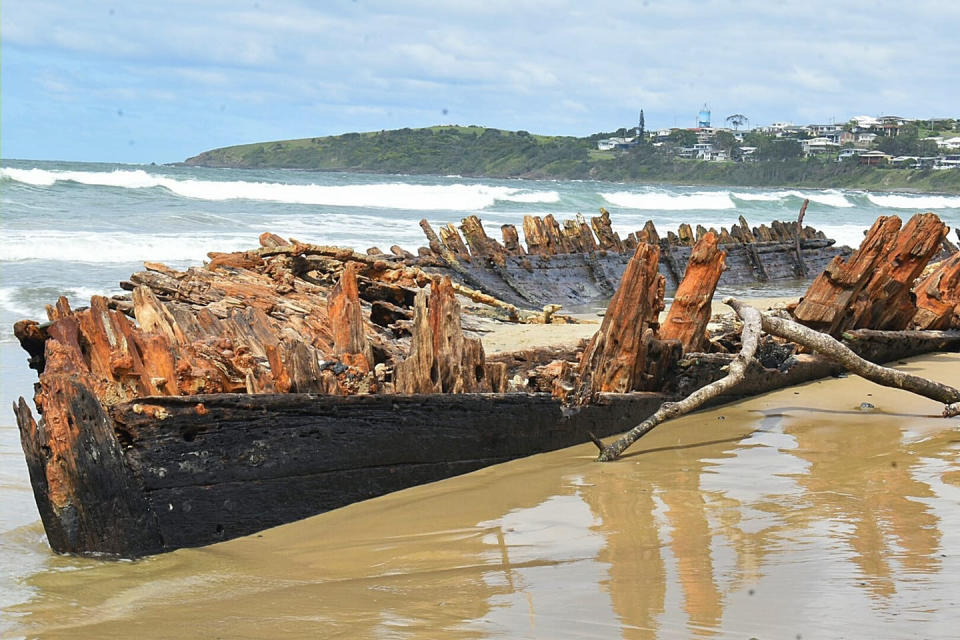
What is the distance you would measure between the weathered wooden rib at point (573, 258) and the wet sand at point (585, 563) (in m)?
8.53

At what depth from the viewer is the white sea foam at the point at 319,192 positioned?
169 feet

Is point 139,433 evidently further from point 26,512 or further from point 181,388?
point 26,512

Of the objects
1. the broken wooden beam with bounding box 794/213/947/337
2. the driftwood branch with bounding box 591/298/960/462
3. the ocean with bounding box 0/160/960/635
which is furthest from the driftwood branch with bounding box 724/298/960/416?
the ocean with bounding box 0/160/960/635

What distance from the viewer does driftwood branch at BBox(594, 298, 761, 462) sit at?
250 inches

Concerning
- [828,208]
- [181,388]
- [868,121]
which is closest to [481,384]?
[181,388]

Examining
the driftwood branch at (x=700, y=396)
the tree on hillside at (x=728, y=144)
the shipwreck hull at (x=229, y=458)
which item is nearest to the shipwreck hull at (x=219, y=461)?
the shipwreck hull at (x=229, y=458)

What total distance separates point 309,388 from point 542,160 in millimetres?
109549

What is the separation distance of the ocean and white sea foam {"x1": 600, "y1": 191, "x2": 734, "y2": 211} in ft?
0.44

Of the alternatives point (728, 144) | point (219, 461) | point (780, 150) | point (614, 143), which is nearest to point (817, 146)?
point (780, 150)

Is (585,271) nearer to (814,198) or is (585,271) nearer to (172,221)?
(172,221)

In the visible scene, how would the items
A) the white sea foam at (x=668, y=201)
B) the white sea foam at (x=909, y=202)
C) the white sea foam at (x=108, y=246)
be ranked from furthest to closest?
the white sea foam at (x=909, y=202) → the white sea foam at (x=668, y=201) → the white sea foam at (x=108, y=246)

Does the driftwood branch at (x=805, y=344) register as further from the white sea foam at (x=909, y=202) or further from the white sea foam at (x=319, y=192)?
the white sea foam at (x=909, y=202)

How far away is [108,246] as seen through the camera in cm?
2256

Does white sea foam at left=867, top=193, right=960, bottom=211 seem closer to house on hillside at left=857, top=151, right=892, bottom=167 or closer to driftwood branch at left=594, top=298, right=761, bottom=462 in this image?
house on hillside at left=857, top=151, right=892, bottom=167
